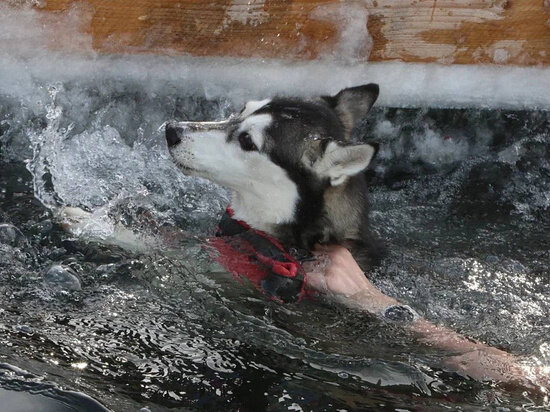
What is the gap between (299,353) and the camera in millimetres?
4324

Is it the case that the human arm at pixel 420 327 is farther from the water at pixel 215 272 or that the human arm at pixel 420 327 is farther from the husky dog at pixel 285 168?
the husky dog at pixel 285 168

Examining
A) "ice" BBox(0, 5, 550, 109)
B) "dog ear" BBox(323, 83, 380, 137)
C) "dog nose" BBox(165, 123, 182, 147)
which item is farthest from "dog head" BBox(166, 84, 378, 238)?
"ice" BBox(0, 5, 550, 109)

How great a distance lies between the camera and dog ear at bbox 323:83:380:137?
17.5 feet

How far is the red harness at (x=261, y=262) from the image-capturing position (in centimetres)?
462

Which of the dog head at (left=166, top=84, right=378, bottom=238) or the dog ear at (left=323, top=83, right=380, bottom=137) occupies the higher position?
A: the dog ear at (left=323, top=83, right=380, bottom=137)

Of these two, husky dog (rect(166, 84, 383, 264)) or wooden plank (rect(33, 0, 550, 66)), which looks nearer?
husky dog (rect(166, 84, 383, 264))

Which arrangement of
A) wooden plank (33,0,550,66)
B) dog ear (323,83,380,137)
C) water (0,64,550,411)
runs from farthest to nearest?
1. wooden plank (33,0,550,66)
2. dog ear (323,83,380,137)
3. water (0,64,550,411)

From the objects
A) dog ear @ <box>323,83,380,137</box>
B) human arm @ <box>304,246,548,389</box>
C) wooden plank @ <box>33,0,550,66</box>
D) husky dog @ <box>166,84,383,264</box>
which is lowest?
human arm @ <box>304,246,548,389</box>

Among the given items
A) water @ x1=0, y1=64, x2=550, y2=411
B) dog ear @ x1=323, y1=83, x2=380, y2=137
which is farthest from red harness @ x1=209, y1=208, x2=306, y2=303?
dog ear @ x1=323, y1=83, x2=380, y2=137

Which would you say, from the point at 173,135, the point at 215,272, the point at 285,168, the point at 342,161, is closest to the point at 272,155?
the point at 285,168

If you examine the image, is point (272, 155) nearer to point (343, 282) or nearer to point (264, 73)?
point (343, 282)

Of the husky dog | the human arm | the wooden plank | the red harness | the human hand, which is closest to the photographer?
the human arm

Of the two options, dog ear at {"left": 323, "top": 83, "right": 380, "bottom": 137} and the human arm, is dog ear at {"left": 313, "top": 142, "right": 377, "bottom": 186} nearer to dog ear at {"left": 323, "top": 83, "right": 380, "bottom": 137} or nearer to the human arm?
the human arm

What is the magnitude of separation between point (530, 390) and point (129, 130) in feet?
12.6
